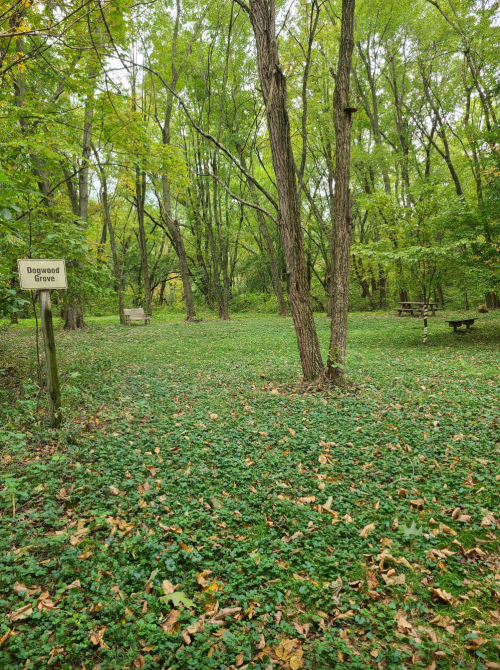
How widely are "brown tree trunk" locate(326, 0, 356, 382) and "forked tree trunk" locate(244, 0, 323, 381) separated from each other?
0.39 m

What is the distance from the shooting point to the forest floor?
2039 millimetres

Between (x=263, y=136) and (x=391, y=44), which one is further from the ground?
(x=391, y=44)

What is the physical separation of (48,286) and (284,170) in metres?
3.99

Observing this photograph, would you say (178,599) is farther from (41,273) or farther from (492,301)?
(492,301)

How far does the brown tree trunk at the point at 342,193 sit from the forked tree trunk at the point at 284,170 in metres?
0.39

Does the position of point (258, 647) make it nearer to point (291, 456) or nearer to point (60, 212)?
point (291, 456)

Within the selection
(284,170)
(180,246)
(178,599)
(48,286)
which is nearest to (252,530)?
(178,599)

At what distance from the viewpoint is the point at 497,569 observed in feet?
8.27

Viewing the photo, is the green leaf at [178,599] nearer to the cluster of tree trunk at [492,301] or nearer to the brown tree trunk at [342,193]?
the brown tree trunk at [342,193]

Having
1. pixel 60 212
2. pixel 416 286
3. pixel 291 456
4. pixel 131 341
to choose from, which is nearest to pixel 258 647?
pixel 291 456

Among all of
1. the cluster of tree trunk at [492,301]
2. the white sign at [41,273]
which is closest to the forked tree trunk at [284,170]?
the white sign at [41,273]

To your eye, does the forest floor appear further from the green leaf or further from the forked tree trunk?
the forked tree trunk

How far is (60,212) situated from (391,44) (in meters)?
17.0

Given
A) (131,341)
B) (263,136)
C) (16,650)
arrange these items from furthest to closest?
(263,136) → (131,341) → (16,650)
